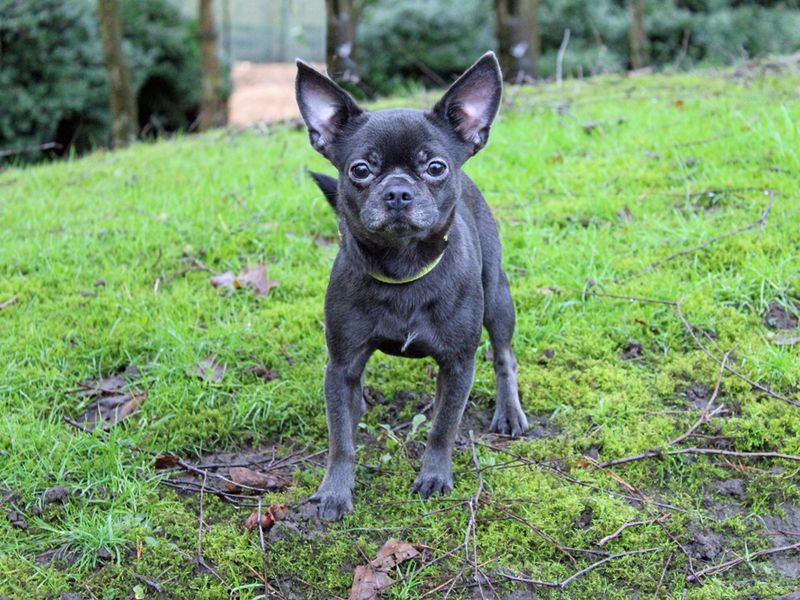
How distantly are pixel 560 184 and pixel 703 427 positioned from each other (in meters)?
2.93

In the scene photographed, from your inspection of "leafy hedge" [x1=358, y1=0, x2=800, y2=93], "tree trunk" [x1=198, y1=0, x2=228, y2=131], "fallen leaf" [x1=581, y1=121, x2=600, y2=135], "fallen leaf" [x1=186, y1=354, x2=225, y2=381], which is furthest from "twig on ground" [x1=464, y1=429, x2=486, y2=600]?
"leafy hedge" [x1=358, y1=0, x2=800, y2=93]

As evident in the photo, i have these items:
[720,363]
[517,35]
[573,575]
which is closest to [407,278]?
[573,575]

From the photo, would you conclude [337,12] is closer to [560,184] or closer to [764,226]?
[560,184]

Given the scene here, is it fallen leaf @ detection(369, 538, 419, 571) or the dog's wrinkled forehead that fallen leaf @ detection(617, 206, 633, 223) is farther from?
fallen leaf @ detection(369, 538, 419, 571)

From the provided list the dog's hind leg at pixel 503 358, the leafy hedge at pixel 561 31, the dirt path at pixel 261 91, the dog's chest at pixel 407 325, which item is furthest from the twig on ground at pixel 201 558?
the dirt path at pixel 261 91

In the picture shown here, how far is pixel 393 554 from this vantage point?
332cm

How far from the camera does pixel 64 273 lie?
5629 millimetres

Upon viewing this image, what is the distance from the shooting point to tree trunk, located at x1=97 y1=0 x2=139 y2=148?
34.8 feet

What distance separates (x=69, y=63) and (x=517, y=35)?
6.45 metres

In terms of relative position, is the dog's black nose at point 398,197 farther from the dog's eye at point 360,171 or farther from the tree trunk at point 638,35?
the tree trunk at point 638,35

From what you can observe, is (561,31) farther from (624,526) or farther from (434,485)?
(624,526)

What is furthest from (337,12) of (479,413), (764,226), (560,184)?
(479,413)

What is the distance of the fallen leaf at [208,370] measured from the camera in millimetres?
4516

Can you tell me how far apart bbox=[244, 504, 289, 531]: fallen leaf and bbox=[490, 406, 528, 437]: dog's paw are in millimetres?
1146
